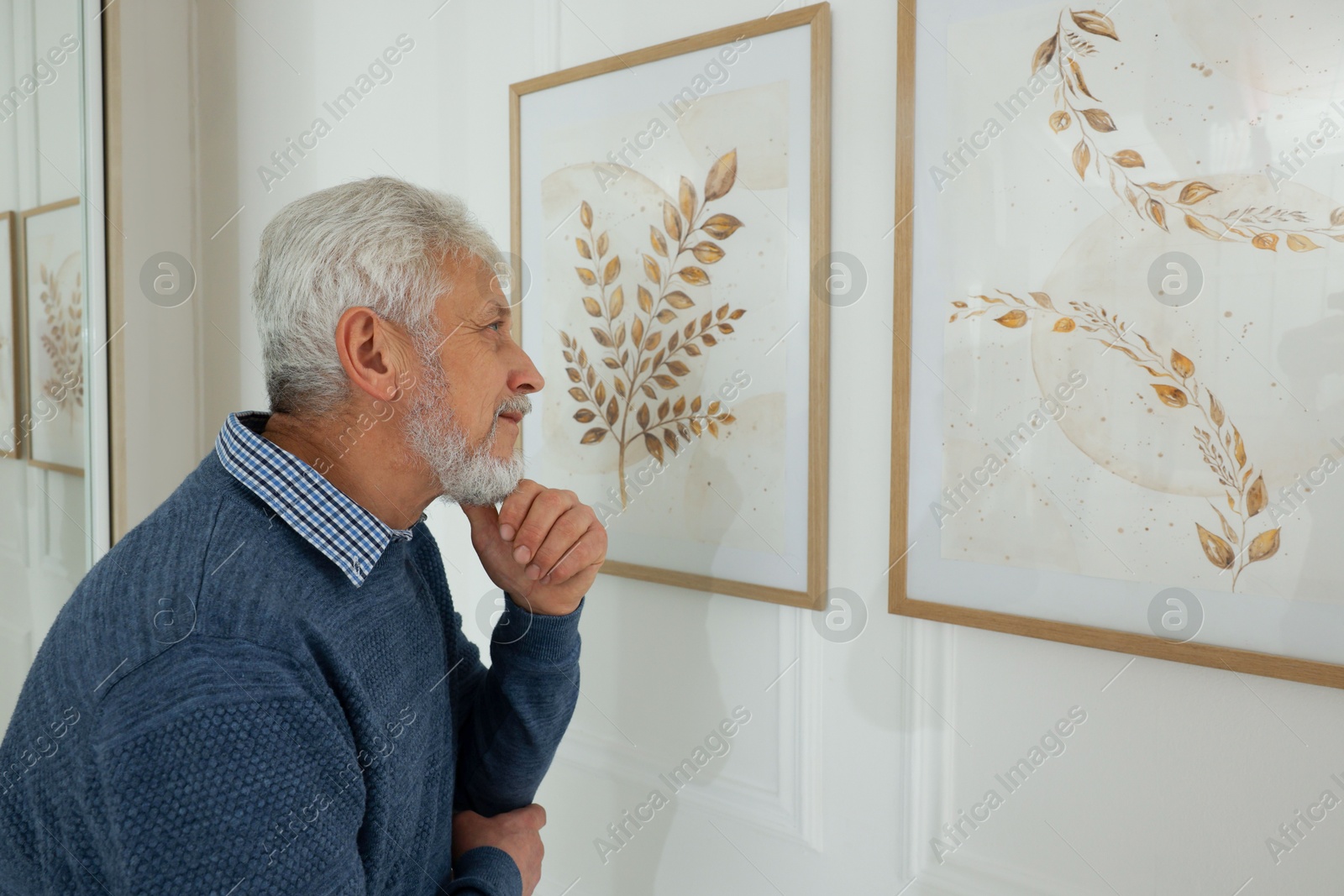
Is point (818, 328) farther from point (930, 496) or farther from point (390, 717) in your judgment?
point (390, 717)

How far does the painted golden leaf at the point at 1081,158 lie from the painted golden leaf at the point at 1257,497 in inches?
15.4

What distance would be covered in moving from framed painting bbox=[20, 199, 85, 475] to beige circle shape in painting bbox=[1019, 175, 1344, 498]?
6.32 ft

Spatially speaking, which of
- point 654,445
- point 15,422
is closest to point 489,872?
point 654,445

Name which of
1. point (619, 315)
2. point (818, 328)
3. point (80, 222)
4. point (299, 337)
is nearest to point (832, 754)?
point (818, 328)

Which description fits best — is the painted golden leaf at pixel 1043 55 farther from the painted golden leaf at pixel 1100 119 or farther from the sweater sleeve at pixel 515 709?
the sweater sleeve at pixel 515 709

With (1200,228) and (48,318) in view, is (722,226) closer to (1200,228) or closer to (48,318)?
(1200,228)

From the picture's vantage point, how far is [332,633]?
0.89 m

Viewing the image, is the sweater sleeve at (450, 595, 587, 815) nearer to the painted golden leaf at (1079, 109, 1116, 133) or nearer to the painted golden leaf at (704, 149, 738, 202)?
the painted golden leaf at (704, 149, 738, 202)

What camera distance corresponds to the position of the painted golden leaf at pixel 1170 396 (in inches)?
38.1

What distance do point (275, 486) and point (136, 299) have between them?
1.43 m

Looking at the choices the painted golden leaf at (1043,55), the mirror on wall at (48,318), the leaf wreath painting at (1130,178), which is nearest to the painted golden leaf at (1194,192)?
the leaf wreath painting at (1130,178)

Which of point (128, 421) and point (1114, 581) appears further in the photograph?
point (128, 421)

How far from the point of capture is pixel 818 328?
1210 millimetres

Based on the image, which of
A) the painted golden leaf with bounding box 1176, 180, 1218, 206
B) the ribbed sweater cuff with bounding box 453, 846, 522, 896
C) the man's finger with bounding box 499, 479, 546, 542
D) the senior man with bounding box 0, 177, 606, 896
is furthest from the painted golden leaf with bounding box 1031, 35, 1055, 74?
the ribbed sweater cuff with bounding box 453, 846, 522, 896
